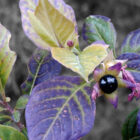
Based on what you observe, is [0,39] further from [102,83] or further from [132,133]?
[132,133]

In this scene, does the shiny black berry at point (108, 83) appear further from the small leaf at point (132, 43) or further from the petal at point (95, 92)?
the small leaf at point (132, 43)

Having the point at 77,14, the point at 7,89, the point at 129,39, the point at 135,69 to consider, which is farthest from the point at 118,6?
the point at 135,69

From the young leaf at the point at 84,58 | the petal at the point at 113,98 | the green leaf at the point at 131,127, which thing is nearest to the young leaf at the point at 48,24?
the young leaf at the point at 84,58

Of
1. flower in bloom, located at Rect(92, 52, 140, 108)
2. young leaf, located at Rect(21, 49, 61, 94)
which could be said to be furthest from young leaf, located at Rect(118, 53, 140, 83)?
young leaf, located at Rect(21, 49, 61, 94)

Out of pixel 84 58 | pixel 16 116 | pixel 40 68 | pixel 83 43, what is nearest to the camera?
pixel 84 58

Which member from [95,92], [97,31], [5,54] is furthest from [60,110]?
[97,31]

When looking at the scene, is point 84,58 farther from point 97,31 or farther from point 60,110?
point 97,31
